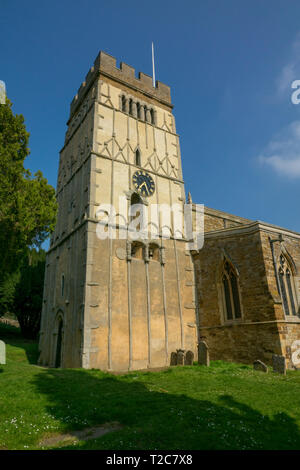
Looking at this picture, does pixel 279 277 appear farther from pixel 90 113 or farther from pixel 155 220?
pixel 90 113

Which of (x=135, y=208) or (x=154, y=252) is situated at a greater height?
(x=135, y=208)

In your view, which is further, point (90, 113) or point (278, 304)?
point (90, 113)

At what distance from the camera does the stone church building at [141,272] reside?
1556cm

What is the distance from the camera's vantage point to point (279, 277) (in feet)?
57.2

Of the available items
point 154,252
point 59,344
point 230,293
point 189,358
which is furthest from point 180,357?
point 59,344

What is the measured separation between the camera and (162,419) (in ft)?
21.1

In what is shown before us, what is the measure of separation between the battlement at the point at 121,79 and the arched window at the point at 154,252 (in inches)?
517

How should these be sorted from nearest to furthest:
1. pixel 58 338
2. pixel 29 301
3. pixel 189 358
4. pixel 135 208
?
pixel 189 358, pixel 58 338, pixel 135 208, pixel 29 301

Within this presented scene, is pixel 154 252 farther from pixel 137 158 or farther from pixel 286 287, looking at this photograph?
pixel 286 287

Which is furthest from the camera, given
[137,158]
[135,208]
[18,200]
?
[137,158]

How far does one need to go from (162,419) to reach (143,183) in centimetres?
1573

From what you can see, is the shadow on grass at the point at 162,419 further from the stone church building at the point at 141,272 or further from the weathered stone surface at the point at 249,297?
the weathered stone surface at the point at 249,297
